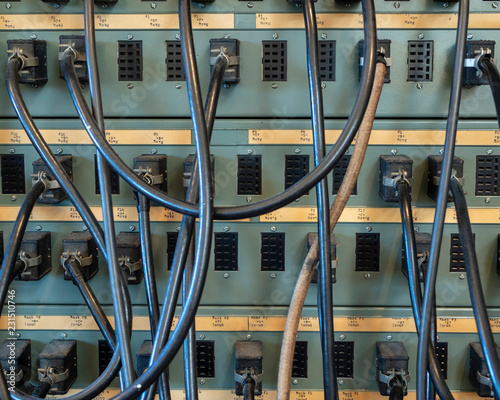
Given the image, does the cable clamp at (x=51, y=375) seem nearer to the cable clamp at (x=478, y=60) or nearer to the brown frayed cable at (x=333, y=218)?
the brown frayed cable at (x=333, y=218)

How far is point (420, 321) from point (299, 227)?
1.07 ft

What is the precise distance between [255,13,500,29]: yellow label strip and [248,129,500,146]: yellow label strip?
22 cm

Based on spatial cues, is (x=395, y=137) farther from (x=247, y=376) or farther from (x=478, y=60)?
(x=247, y=376)

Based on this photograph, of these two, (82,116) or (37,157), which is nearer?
(82,116)

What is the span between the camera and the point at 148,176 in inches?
39.3

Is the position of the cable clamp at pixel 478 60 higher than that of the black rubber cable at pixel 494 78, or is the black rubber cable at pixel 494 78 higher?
the cable clamp at pixel 478 60

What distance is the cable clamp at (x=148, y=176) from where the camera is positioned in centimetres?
100

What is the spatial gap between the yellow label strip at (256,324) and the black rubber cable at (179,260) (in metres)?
0.26

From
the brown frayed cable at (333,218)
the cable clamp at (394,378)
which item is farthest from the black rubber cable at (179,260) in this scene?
the cable clamp at (394,378)

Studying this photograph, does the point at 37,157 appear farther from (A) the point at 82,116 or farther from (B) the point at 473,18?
(B) the point at 473,18

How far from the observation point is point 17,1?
40.4 inches

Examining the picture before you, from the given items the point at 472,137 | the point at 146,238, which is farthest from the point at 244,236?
the point at 472,137

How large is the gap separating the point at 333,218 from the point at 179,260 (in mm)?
314

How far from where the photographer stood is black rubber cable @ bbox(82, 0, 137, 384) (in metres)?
0.85
